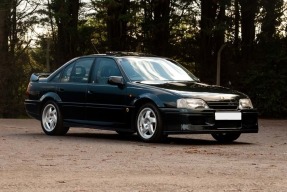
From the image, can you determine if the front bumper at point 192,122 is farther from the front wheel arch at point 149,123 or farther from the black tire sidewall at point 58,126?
the black tire sidewall at point 58,126

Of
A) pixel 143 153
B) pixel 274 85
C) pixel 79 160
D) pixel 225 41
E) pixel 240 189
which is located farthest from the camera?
pixel 225 41

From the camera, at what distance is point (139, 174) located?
9.12 m

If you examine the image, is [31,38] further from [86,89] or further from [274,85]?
[86,89]

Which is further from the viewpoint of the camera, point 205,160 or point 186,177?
point 205,160

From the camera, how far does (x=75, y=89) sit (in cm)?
1596

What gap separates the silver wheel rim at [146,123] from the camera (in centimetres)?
1420

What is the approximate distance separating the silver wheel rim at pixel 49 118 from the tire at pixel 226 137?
3127 mm

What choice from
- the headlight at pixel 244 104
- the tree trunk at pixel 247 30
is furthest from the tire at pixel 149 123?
the tree trunk at pixel 247 30

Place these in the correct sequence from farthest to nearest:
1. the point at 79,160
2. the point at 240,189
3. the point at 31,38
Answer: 1. the point at 31,38
2. the point at 79,160
3. the point at 240,189

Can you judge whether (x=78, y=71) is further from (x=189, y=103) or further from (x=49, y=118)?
(x=189, y=103)

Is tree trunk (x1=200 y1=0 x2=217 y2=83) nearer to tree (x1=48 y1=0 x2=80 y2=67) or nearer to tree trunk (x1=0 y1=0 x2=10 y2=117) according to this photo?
tree (x1=48 y1=0 x2=80 y2=67)

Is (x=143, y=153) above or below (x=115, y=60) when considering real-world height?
below

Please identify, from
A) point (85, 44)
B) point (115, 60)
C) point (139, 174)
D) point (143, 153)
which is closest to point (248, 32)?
point (85, 44)

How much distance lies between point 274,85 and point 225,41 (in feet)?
13.5
